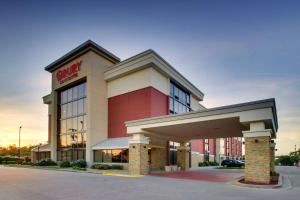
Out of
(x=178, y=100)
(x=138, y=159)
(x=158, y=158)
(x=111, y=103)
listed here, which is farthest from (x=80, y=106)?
(x=138, y=159)

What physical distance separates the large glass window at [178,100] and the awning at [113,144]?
7.98 m

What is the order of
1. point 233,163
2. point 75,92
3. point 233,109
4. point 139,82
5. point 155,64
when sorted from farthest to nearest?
point 233,163, point 75,92, point 139,82, point 155,64, point 233,109

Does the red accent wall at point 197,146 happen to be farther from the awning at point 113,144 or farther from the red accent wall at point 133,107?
the awning at point 113,144

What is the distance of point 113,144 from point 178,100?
12003mm

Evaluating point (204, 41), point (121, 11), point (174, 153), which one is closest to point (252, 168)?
point (204, 41)

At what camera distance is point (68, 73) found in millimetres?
37312

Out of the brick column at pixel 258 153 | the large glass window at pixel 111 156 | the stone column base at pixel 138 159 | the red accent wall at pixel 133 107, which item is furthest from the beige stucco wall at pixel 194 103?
the brick column at pixel 258 153

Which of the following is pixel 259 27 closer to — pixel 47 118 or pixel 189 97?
pixel 189 97

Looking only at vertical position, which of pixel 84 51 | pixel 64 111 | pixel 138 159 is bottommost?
pixel 138 159

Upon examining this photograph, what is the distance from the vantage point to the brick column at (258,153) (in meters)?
15.0

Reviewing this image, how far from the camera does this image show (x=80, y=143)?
34625mm

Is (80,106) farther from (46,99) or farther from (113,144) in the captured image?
(46,99)

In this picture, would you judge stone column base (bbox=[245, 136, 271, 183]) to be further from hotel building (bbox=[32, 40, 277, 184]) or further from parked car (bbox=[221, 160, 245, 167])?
parked car (bbox=[221, 160, 245, 167])

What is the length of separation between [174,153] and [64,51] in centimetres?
2263
